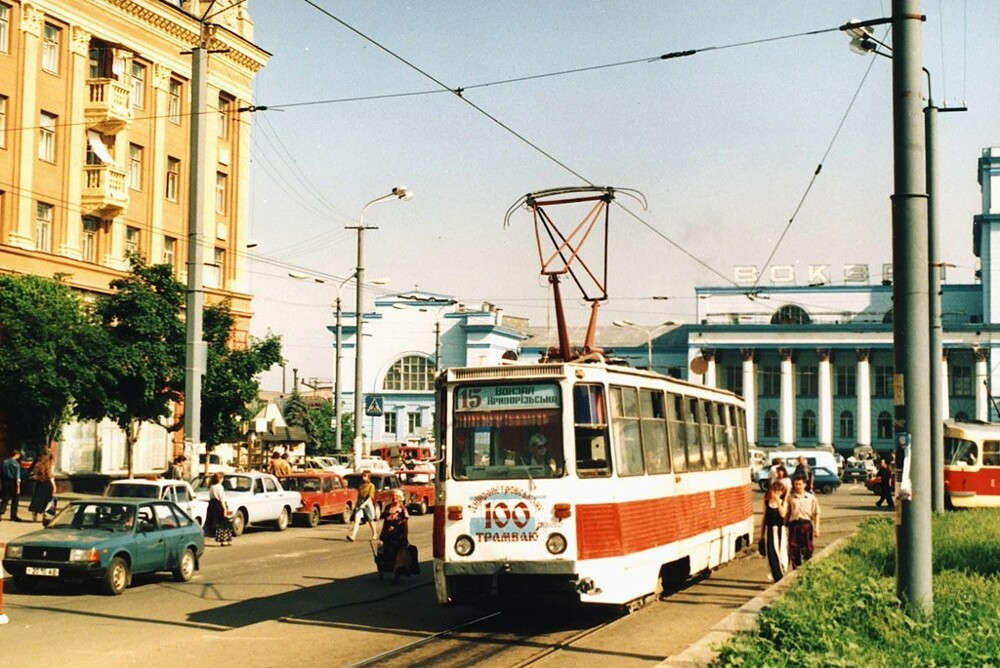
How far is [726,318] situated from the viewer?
90.1 m

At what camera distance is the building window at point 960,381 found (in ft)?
279

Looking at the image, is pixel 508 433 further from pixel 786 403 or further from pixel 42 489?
pixel 786 403

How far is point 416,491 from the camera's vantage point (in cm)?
4000

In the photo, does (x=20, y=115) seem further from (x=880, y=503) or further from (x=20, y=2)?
(x=880, y=503)

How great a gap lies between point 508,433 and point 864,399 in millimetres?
76659

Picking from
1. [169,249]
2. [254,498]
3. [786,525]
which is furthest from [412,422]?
[786,525]

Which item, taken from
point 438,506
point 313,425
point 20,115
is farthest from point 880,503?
point 313,425

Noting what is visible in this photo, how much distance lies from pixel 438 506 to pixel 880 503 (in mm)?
33232

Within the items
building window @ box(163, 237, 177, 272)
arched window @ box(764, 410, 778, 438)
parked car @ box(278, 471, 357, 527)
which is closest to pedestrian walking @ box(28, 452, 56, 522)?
parked car @ box(278, 471, 357, 527)

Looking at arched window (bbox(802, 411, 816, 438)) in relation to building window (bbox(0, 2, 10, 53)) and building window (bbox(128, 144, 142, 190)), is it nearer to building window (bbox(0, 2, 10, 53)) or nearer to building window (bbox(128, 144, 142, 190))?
building window (bbox(128, 144, 142, 190))

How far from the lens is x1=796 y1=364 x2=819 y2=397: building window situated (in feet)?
293

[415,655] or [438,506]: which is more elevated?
[438,506]

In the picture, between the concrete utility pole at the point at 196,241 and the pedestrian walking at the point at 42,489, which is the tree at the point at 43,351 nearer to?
the pedestrian walking at the point at 42,489

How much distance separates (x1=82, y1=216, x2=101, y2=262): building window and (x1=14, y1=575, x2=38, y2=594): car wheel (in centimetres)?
2368
